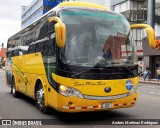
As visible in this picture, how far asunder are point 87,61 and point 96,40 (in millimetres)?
649

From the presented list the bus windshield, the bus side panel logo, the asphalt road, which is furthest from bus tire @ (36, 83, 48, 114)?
the bus side panel logo

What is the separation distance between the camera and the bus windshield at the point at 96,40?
8.52 metres

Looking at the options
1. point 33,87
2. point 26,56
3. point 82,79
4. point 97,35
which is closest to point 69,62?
point 82,79

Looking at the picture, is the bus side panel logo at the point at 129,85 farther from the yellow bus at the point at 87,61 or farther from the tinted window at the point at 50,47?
the tinted window at the point at 50,47

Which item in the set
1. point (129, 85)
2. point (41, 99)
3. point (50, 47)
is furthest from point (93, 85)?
point (41, 99)

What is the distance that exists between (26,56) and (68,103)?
4590 mm

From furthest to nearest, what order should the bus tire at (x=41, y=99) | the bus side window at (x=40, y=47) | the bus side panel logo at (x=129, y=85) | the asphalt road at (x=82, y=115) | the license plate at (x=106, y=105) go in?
the bus side window at (x=40, y=47)
the bus tire at (x=41, y=99)
the bus side panel logo at (x=129, y=85)
the asphalt road at (x=82, y=115)
the license plate at (x=106, y=105)

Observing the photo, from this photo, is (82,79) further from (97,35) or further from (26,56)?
(26,56)

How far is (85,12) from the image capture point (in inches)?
359

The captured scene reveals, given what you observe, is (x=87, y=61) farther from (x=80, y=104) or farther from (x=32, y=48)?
(x=32, y=48)

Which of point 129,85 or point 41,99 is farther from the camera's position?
point 41,99

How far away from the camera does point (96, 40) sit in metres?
8.76

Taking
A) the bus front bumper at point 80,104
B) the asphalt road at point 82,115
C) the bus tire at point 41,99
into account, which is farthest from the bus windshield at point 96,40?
the bus tire at point 41,99

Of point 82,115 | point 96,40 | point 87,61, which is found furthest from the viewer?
point 82,115
